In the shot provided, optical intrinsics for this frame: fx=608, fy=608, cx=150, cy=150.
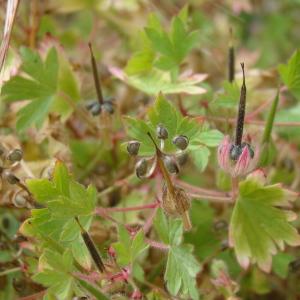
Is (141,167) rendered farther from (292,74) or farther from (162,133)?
(292,74)

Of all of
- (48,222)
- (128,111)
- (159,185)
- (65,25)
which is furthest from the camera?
(65,25)

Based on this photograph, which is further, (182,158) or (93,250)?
(182,158)

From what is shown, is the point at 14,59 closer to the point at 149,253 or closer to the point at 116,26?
the point at 149,253

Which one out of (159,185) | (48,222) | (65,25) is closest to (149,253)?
(159,185)

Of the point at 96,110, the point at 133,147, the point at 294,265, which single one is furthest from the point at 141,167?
the point at 294,265

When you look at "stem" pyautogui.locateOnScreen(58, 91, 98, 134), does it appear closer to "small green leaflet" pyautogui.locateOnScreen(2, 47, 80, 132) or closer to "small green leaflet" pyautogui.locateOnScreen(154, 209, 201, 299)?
"small green leaflet" pyautogui.locateOnScreen(2, 47, 80, 132)

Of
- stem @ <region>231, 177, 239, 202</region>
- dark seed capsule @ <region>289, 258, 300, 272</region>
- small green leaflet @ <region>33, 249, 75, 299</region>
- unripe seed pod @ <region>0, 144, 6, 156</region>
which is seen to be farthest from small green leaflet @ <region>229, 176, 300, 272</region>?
unripe seed pod @ <region>0, 144, 6, 156</region>
